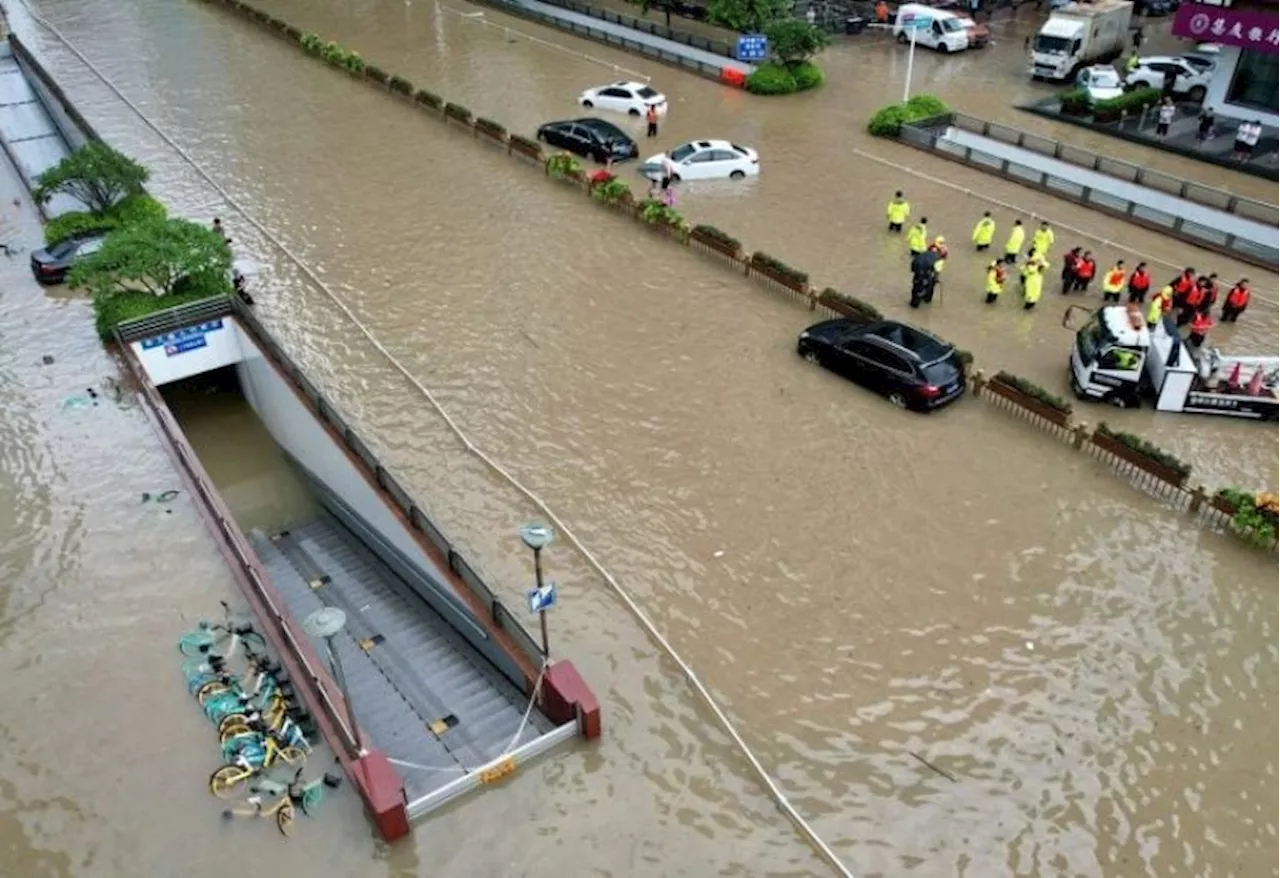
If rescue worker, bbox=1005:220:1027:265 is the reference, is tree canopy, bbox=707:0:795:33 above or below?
above

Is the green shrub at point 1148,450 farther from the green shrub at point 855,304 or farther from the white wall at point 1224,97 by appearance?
the white wall at point 1224,97

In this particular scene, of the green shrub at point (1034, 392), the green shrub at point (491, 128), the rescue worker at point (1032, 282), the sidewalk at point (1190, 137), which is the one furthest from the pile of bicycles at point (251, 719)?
the sidewalk at point (1190, 137)

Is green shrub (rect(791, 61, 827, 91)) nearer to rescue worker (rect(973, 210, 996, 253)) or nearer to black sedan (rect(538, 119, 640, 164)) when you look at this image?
black sedan (rect(538, 119, 640, 164))

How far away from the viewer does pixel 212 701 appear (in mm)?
12688

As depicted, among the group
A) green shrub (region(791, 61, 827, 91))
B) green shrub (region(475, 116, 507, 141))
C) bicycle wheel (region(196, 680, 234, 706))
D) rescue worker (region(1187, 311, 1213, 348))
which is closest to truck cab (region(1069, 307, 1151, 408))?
rescue worker (region(1187, 311, 1213, 348))

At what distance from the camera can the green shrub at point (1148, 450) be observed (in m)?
16.4

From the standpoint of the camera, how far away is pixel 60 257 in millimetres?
24281

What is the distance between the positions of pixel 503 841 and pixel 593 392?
9.98 meters

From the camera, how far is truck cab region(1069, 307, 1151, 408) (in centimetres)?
1869

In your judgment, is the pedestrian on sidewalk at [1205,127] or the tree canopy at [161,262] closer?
the tree canopy at [161,262]

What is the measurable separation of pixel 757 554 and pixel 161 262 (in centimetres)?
1367

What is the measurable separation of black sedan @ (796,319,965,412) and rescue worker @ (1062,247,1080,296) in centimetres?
540

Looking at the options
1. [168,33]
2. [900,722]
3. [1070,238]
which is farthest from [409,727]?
[168,33]

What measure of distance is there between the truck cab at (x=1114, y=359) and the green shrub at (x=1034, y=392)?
0.74 metres
